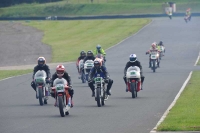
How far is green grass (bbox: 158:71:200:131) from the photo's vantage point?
40.5ft

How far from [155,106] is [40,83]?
3598 millimetres

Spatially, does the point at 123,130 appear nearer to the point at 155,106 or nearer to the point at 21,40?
the point at 155,106

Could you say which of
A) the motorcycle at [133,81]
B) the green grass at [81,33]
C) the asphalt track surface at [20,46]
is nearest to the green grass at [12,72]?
the asphalt track surface at [20,46]

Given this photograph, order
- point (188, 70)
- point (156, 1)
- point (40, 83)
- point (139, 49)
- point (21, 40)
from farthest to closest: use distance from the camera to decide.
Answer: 1. point (156, 1)
2. point (21, 40)
3. point (139, 49)
4. point (188, 70)
5. point (40, 83)

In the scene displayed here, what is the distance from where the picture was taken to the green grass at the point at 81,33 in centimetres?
4841

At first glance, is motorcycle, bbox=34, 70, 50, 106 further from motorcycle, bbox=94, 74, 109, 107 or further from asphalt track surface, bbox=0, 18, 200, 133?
motorcycle, bbox=94, 74, 109, 107

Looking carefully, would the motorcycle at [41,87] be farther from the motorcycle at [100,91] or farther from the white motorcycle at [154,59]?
the white motorcycle at [154,59]

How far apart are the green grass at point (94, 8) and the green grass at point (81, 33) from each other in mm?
14820

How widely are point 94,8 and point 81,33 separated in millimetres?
28896

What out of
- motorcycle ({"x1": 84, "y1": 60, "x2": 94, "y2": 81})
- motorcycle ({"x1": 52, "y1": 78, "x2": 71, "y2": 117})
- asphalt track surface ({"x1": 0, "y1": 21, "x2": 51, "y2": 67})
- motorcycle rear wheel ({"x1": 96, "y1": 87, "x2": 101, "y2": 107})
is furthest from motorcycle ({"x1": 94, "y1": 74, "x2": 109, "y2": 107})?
asphalt track surface ({"x1": 0, "y1": 21, "x2": 51, "y2": 67})

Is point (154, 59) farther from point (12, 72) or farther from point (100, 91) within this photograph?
point (100, 91)

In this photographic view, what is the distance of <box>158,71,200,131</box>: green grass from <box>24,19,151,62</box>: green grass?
72.9ft

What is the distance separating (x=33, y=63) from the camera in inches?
1553

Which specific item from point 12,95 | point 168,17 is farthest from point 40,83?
point 168,17
